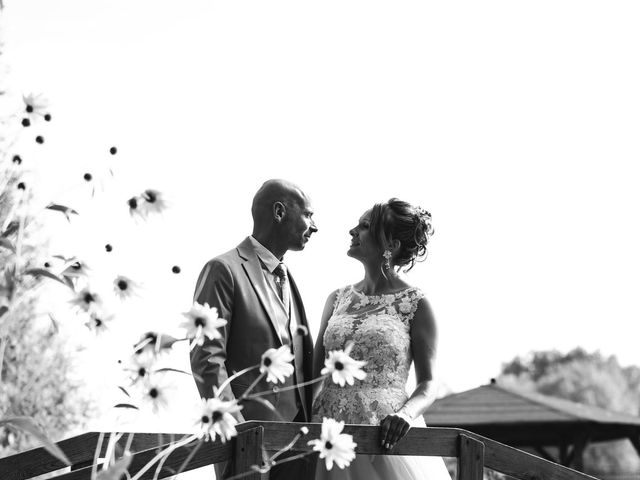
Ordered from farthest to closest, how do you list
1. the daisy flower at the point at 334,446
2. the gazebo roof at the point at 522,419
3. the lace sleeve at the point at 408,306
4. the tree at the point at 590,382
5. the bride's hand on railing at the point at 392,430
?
1. the tree at the point at 590,382
2. the gazebo roof at the point at 522,419
3. the lace sleeve at the point at 408,306
4. the bride's hand on railing at the point at 392,430
5. the daisy flower at the point at 334,446

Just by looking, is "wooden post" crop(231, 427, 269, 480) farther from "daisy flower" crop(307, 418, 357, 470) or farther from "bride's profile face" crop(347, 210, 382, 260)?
"bride's profile face" crop(347, 210, 382, 260)

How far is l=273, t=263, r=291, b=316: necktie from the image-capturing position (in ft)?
15.9

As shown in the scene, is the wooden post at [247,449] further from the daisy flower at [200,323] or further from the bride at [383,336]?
the daisy flower at [200,323]

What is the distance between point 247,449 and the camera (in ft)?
12.8

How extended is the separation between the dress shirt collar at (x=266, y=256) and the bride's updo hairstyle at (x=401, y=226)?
2.20 ft

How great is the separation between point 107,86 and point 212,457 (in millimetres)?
7619

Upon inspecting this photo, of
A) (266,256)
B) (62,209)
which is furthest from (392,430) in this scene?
(62,209)

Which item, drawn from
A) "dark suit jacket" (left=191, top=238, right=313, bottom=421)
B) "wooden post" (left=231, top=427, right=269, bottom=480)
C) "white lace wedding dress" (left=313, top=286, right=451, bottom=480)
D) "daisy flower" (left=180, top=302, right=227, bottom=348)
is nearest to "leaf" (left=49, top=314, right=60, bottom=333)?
"daisy flower" (left=180, top=302, right=227, bottom=348)

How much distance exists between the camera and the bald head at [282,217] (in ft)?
15.8

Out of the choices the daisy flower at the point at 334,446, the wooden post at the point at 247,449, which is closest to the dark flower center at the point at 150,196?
the daisy flower at the point at 334,446

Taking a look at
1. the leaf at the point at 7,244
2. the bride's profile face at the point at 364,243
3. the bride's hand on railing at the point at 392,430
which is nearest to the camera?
the leaf at the point at 7,244

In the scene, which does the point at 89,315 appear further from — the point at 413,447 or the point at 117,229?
the point at 413,447

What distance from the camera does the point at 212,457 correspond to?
3.88 meters

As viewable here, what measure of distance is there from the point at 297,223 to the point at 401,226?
0.72m
